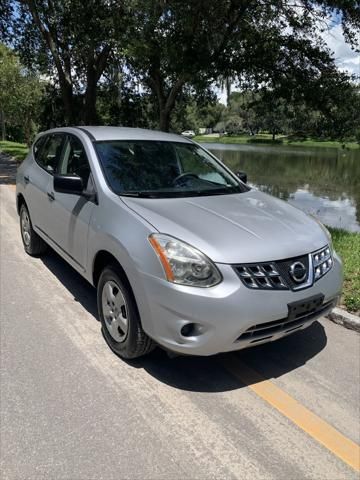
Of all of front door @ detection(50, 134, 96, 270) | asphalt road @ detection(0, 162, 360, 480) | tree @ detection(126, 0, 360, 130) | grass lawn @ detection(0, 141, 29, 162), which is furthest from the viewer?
grass lawn @ detection(0, 141, 29, 162)

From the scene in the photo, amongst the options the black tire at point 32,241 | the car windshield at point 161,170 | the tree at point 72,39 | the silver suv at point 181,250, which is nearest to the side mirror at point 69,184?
the silver suv at point 181,250

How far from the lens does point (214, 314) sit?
9.34 ft

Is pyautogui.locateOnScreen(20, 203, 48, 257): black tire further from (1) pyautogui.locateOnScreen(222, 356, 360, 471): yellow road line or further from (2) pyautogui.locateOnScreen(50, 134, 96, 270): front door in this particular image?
(1) pyautogui.locateOnScreen(222, 356, 360, 471): yellow road line

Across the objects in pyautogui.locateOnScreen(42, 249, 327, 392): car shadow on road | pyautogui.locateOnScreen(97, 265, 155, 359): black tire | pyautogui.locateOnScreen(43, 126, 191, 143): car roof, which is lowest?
pyautogui.locateOnScreen(42, 249, 327, 392): car shadow on road

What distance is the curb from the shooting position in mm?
4165

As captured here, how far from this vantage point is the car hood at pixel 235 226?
2.98m

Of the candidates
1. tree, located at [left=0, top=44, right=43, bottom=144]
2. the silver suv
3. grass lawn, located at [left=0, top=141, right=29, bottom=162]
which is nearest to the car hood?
the silver suv

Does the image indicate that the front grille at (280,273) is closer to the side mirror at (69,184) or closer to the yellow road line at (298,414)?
Result: the yellow road line at (298,414)

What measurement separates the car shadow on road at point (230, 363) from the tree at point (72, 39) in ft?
30.5

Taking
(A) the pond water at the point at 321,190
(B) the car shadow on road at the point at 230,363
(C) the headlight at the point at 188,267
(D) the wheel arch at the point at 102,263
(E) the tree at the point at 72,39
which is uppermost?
(E) the tree at the point at 72,39

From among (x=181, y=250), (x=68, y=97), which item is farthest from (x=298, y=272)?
(x=68, y=97)

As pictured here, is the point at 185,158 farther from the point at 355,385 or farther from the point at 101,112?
the point at 101,112

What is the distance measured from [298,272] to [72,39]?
40.7ft

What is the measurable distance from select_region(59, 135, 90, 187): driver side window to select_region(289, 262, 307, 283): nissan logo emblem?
2026 mm
